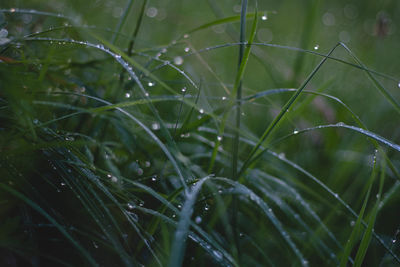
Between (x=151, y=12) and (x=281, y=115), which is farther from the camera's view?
(x=151, y=12)

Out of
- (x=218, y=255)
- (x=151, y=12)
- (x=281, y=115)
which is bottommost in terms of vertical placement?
(x=218, y=255)

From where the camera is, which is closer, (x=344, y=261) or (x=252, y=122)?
(x=344, y=261)

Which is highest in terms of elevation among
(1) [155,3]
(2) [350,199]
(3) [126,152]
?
(1) [155,3]

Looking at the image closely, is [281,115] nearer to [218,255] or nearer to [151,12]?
[218,255]

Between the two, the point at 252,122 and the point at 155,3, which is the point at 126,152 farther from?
the point at 155,3

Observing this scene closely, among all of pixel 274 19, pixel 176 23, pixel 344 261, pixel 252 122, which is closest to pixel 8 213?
pixel 344 261

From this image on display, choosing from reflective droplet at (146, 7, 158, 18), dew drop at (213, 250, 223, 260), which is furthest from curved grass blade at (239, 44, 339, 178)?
reflective droplet at (146, 7, 158, 18)

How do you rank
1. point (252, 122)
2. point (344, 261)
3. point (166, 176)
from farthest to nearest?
1. point (252, 122)
2. point (166, 176)
3. point (344, 261)

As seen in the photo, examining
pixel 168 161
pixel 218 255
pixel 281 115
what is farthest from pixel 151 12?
pixel 218 255

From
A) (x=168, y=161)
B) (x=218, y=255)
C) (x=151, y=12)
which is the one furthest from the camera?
(x=151, y=12)
